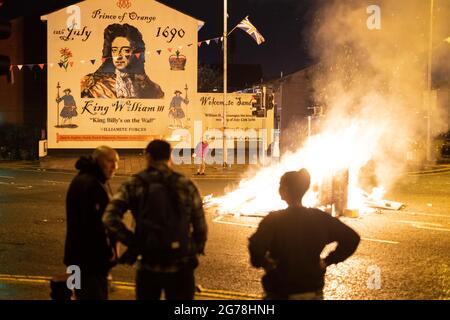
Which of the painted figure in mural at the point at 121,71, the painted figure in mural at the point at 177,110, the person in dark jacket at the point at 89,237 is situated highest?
the painted figure in mural at the point at 121,71

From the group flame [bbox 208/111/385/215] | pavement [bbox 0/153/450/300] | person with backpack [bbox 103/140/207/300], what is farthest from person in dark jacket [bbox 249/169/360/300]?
flame [bbox 208/111/385/215]

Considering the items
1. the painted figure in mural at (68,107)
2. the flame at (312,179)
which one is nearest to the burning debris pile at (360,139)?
the flame at (312,179)

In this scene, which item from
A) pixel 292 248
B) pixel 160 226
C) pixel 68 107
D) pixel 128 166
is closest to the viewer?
pixel 292 248

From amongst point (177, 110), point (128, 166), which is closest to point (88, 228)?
point (128, 166)

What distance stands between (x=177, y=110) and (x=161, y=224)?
1073 inches

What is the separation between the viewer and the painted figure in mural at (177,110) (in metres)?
30.7

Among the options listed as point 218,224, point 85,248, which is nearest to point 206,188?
point 218,224

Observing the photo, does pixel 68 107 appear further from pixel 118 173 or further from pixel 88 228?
pixel 88 228

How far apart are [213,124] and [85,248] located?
2686cm

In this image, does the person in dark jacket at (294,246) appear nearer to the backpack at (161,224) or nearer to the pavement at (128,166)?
the backpack at (161,224)

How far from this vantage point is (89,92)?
1190 inches

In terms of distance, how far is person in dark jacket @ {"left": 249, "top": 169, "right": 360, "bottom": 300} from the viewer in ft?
11.7

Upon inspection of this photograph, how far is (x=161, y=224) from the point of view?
3764 mm

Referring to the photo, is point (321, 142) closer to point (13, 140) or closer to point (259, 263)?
point (259, 263)
